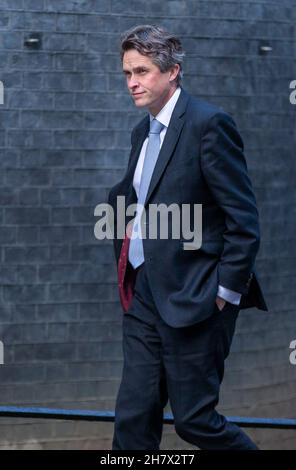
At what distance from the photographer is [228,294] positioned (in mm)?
4465

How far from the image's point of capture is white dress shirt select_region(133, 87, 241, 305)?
14.6ft

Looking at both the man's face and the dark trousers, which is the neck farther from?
the dark trousers

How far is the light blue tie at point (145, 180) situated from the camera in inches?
182

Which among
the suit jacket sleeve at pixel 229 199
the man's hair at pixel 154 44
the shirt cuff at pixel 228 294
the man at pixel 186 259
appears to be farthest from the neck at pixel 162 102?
the shirt cuff at pixel 228 294

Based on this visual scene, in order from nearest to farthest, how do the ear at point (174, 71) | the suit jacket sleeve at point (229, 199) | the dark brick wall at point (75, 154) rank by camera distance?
the suit jacket sleeve at point (229, 199) → the ear at point (174, 71) → the dark brick wall at point (75, 154)

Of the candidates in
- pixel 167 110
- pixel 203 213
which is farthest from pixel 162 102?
pixel 203 213

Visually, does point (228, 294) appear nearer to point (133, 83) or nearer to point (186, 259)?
point (186, 259)

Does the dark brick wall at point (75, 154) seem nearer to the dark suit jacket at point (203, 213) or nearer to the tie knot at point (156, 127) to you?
the tie knot at point (156, 127)

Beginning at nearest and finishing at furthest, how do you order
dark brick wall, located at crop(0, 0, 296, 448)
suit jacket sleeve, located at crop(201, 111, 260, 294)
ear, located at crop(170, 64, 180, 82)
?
suit jacket sleeve, located at crop(201, 111, 260, 294)
ear, located at crop(170, 64, 180, 82)
dark brick wall, located at crop(0, 0, 296, 448)

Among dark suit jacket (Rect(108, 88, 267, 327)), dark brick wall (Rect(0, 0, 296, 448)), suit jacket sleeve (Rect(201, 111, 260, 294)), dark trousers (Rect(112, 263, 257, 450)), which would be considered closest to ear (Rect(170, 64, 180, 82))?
dark suit jacket (Rect(108, 88, 267, 327))

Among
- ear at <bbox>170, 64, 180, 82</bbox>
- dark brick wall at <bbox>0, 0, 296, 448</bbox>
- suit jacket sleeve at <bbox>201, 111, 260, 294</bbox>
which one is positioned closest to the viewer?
suit jacket sleeve at <bbox>201, 111, 260, 294</bbox>

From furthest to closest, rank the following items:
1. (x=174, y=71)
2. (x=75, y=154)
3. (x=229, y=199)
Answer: (x=75, y=154) → (x=174, y=71) → (x=229, y=199)

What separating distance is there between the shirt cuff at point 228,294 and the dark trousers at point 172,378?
6 cm

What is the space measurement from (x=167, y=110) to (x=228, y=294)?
0.76m
